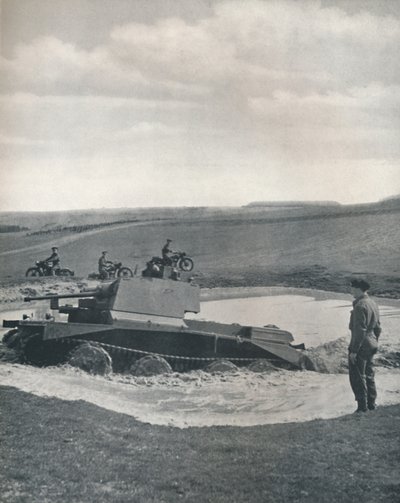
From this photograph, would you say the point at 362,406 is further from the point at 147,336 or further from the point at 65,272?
the point at 65,272

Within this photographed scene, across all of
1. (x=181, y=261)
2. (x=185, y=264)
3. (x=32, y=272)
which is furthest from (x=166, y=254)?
(x=32, y=272)

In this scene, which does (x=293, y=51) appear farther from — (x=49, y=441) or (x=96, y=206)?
(x=49, y=441)

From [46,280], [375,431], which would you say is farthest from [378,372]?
[46,280]

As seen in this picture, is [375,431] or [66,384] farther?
[66,384]

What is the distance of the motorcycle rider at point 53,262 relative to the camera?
16.8 metres

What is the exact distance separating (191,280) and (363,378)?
15.2 feet

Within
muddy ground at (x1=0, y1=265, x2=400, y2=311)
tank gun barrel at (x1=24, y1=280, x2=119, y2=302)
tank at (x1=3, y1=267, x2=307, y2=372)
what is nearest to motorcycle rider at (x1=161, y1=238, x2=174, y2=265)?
muddy ground at (x1=0, y1=265, x2=400, y2=311)

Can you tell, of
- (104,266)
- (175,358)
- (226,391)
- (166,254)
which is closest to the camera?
(226,391)

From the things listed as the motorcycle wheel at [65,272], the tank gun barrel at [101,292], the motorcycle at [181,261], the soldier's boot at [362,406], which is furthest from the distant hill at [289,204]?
the motorcycle wheel at [65,272]

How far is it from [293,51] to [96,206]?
190 inches

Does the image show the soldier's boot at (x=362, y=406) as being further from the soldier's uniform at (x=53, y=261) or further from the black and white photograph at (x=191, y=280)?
the soldier's uniform at (x=53, y=261)

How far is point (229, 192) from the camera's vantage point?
10695mm

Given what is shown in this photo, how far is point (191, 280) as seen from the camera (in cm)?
1234

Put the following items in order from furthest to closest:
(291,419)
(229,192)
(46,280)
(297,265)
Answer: (46,280), (297,265), (229,192), (291,419)
